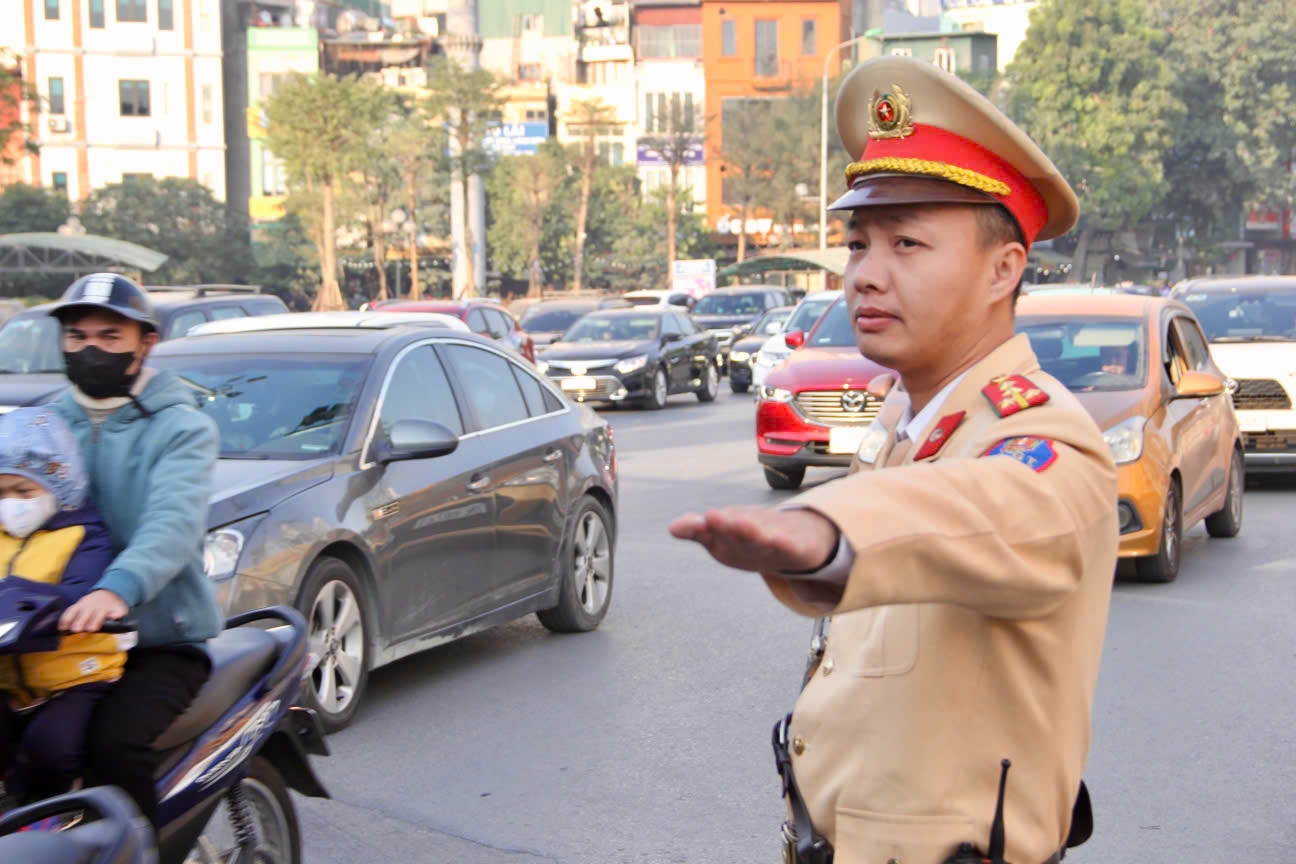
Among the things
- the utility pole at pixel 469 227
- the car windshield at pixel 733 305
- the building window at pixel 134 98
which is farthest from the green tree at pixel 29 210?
the car windshield at pixel 733 305

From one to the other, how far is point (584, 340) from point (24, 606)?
2333cm

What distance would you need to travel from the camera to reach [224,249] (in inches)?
Answer: 2525

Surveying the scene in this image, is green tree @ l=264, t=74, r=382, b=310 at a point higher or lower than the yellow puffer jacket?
higher

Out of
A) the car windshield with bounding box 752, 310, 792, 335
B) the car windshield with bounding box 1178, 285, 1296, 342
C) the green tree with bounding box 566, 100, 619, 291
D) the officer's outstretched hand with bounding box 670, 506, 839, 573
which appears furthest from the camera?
the green tree with bounding box 566, 100, 619, 291

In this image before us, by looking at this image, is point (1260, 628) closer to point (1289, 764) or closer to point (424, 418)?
point (1289, 764)

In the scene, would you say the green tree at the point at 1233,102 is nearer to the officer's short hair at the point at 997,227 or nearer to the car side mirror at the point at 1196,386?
the car side mirror at the point at 1196,386

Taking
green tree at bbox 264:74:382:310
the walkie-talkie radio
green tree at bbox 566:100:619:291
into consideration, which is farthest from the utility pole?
the walkie-talkie radio

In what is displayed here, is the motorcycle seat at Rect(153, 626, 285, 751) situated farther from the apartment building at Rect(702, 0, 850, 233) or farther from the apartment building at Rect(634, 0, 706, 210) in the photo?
the apartment building at Rect(702, 0, 850, 233)

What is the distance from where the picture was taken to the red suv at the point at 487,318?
2361 cm

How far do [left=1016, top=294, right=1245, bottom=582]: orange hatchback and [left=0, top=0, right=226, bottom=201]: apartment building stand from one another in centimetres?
6547

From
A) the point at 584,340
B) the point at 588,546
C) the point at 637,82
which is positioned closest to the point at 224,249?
the point at 637,82

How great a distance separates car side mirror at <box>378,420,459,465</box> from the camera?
704 centimetres

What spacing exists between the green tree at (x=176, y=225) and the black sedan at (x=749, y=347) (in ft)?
114

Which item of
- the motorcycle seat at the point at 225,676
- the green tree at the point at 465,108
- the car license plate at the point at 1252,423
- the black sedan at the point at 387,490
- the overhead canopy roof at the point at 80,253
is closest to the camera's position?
the motorcycle seat at the point at 225,676
